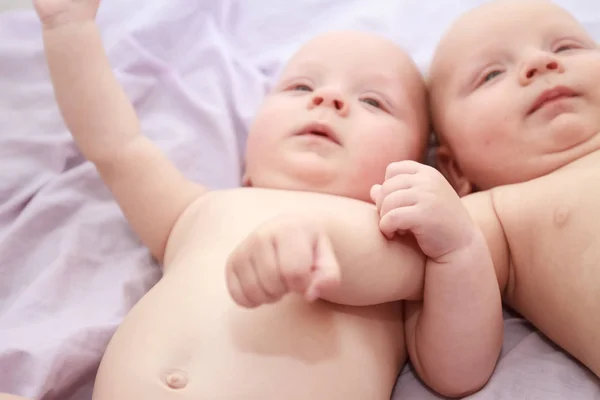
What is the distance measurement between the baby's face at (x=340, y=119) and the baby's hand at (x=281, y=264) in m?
0.28

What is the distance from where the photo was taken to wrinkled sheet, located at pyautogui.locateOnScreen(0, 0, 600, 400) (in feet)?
2.81

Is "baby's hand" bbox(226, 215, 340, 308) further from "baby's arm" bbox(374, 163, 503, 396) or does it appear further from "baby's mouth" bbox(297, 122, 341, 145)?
"baby's mouth" bbox(297, 122, 341, 145)

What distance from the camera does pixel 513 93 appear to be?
0.95 metres

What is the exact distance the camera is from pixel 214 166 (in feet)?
3.91

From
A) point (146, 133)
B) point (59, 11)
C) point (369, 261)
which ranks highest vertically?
point (59, 11)

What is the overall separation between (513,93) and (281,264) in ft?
1.70

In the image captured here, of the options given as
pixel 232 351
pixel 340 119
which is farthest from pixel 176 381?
pixel 340 119

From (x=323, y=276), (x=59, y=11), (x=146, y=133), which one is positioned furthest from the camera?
(x=146, y=133)

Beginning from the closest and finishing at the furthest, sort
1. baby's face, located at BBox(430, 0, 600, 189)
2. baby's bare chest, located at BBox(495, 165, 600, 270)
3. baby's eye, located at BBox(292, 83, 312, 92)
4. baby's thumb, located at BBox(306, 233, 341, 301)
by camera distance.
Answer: baby's thumb, located at BBox(306, 233, 341, 301), baby's bare chest, located at BBox(495, 165, 600, 270), baby's face, located at BBox(430, 0, 600, 189), baby's eye, located at BBox(292, 83, 312, 92)

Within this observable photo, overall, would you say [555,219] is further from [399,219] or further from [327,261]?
[327,261]

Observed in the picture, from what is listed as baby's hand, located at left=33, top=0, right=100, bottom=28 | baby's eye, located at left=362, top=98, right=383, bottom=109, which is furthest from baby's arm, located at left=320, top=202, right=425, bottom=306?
baby's hand, located at left=33, top=0, right=100, bottom=28

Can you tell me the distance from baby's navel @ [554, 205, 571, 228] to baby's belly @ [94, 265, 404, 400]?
29 cm

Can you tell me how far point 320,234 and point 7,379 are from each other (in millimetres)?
473

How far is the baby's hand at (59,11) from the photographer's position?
0.97 m
